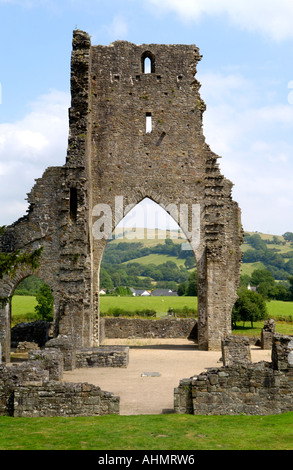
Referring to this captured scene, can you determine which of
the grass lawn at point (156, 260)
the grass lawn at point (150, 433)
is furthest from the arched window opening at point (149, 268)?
the grass lawn at point (150, 433)

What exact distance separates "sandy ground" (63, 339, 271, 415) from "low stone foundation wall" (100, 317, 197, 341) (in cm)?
347

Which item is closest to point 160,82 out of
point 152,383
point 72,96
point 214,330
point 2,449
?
point 72,96

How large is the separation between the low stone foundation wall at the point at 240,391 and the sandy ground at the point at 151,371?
854 millimetres

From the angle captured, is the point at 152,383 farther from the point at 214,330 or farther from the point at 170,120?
the point at 170,120

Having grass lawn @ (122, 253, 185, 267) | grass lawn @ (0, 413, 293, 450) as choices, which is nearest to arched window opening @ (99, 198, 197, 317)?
grass lawn @ (122, 253, 185, 267)

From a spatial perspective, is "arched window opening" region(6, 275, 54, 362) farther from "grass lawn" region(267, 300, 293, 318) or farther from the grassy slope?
"grass lawn" region(267, 300, 293, 318)

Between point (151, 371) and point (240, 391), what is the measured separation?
7.08 meters

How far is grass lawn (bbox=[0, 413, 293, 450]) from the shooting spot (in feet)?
27.5

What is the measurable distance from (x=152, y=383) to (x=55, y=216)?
868cm

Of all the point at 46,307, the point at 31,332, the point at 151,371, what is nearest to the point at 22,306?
the point at 46,307

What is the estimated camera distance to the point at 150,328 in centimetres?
3105

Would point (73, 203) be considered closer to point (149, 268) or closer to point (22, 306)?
point (22, 306)

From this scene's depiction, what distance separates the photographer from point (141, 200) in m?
25.0

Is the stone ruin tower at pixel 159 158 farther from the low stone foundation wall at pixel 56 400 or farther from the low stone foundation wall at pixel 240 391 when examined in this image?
the low stone foundation wall at pixel 240 391
